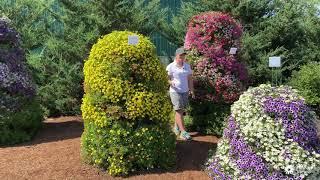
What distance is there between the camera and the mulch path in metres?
6.81

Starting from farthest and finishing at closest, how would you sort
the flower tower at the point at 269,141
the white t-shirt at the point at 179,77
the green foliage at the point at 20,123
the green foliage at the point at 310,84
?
the green foliage at the point at 310,84
the green foliage at the point at 20,123
the white t-shirt at the point at 179,77
the flower tower at the point at 269,141

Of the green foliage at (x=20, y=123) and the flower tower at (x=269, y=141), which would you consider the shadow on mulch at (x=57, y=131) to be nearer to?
the green foliage at (x=20, y=123)

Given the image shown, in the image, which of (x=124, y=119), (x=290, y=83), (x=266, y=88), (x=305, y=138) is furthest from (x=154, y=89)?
(x=290, y=83)

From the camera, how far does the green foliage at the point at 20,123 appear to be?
28.0ft

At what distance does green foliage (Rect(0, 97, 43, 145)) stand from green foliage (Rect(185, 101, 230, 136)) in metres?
2.74

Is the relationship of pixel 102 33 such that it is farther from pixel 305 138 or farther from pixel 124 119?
pixel 305 138

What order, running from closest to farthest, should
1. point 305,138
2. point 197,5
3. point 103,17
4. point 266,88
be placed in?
point 305,138, point 266,88, point 103,17, point 197,5

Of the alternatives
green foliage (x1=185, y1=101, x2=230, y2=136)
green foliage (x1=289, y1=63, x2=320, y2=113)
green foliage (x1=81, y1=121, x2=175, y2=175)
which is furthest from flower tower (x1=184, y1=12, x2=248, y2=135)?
green foliage (x1=289, y1=63, x2=320, y2=113)

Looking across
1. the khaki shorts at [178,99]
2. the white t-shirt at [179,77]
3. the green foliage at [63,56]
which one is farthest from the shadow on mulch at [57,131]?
the white t-shirt at [179,77]

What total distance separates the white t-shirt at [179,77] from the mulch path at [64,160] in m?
0.88

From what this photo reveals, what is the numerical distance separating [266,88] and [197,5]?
6852 mm

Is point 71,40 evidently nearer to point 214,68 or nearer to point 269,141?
point 214,68

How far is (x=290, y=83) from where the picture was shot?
12383mm

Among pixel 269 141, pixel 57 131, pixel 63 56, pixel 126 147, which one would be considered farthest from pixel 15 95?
pixel 269 141
